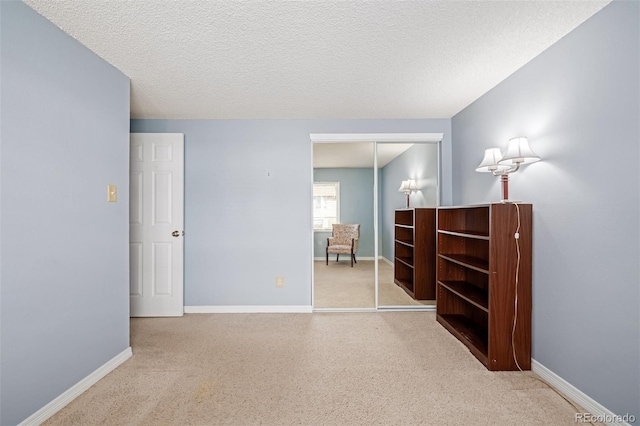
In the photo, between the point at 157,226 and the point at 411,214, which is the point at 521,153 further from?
the point at 157,226

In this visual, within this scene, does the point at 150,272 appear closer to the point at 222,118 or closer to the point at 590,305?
the point at 222,118

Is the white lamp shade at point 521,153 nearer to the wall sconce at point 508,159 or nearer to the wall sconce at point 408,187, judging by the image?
the wall sconce at point 508,159

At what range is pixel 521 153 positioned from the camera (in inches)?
82.6

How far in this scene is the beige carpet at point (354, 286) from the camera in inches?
146

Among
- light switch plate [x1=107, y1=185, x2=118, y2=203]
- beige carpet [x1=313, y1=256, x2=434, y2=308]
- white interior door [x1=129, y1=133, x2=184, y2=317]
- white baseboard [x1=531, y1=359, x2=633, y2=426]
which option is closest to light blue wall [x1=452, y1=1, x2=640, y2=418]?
white baseboard [x1=531, y1=359, x2=633, y2=426]

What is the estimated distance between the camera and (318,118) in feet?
11.8

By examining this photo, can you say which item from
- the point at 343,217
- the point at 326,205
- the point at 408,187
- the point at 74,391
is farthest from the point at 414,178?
the point at 74,391

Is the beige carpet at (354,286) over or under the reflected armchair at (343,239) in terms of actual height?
under

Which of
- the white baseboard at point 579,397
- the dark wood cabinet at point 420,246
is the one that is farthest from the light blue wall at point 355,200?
the white baseboard at point 579,397

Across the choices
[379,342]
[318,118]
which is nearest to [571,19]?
[318,118]

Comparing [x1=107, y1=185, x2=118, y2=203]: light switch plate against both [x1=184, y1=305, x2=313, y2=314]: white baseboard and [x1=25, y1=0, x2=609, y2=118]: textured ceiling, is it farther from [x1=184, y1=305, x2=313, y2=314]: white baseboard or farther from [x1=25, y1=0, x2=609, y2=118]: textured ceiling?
[x1=184, y1=305, x2=313, y2=314]: white baseboard

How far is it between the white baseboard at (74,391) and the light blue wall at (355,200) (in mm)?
2195

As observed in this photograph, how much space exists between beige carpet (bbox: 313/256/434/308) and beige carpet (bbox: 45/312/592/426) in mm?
696

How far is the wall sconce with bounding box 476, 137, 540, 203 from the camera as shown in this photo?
2098 mm
